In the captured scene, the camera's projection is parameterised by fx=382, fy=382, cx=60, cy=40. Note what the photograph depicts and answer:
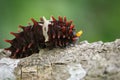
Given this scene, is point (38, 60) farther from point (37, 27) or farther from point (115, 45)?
point (115, 45)

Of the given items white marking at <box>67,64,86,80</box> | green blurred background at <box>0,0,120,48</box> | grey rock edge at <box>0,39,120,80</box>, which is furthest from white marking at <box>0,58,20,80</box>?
green blurred background at <box>0,0,120,48</box>

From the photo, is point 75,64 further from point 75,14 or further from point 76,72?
point 75,14

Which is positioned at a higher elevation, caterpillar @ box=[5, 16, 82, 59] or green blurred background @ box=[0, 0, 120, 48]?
green blurred background @ box=[0, 0, 120, 48]

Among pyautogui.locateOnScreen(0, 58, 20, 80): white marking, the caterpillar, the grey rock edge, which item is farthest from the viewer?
the caterpillar

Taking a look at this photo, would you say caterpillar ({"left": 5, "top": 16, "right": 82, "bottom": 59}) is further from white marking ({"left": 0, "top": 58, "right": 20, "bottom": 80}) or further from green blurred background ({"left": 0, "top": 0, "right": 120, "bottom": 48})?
green blurred background ({"left": 0, "top": 0, "right": 120, "bottom": 48})

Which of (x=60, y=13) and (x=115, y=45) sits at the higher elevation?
(x=60, y=13)

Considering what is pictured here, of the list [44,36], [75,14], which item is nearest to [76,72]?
[44,36]

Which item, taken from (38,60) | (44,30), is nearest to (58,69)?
(38,60)

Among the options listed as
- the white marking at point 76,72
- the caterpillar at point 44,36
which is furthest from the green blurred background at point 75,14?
the white marking at point 76,72
